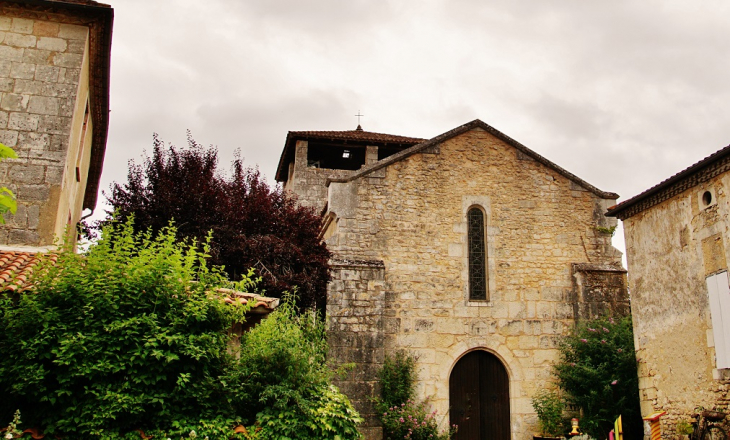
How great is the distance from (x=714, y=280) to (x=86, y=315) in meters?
8.84

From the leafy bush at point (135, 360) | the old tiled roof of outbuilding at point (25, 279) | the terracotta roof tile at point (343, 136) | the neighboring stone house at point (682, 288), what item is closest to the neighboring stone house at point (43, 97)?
the old tiled roof of outbuilding at point (25, 279)

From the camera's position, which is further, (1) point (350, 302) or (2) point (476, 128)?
(2) point (476, 128)

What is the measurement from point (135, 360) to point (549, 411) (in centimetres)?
888

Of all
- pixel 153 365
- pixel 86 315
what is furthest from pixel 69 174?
pixel 153 365

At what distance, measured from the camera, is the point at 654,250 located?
37.3ft

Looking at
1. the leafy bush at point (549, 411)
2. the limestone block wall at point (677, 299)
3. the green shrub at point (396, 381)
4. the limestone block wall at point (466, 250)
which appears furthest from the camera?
the limestone block wall at point (466, 250)

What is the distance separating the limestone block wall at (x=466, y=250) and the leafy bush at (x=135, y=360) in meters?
A: 4.83

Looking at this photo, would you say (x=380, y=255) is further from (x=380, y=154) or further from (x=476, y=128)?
(x=380, y=154)

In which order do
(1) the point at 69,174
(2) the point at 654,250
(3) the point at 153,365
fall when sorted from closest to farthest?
(3) the point at 153,365
(1) the point at 69,174
(2) the point at 654,250

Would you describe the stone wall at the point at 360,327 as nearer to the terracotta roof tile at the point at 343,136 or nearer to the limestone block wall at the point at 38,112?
the limestone block wall at the point at 38,112

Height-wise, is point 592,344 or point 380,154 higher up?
point 380,154

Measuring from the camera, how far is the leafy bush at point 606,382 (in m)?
12.2

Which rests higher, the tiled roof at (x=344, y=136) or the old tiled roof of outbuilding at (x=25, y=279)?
the tiled roof at (x=344, y=136)

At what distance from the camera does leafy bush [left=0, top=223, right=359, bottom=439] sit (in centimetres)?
684
